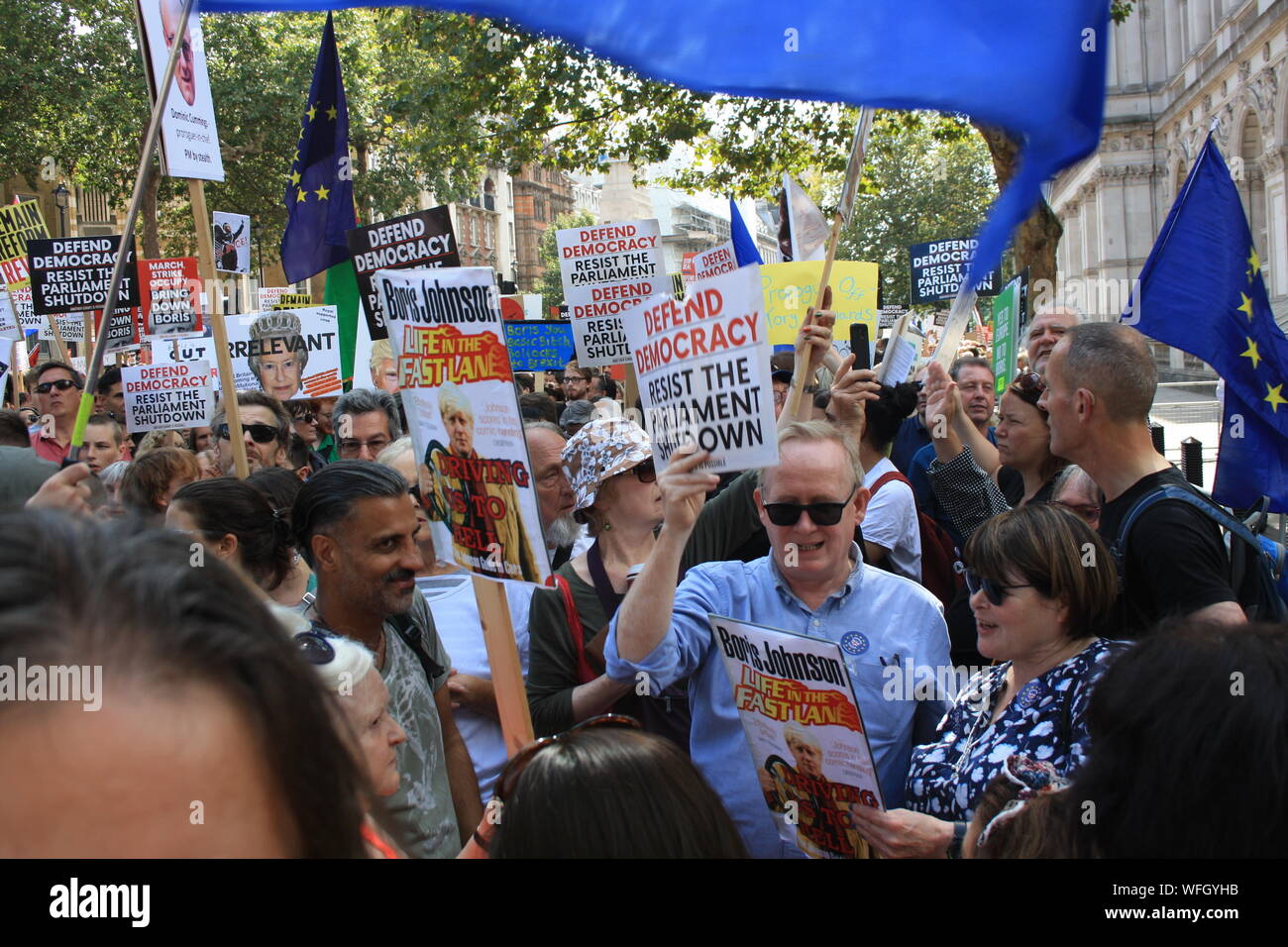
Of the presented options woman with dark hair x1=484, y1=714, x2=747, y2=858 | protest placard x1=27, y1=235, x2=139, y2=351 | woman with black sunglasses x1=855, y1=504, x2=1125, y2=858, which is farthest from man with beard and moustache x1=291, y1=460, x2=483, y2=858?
protest placard x1=27, y1=235, x2=139, y2=351

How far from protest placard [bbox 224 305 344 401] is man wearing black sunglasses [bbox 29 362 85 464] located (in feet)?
5.07

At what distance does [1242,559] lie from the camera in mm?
3428

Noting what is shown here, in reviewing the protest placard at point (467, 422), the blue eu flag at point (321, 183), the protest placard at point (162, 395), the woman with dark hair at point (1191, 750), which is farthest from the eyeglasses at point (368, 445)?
the woman with dark hair at point (1191, 750)

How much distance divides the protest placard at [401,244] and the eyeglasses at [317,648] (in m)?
2.89

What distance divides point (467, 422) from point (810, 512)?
0.95 metres

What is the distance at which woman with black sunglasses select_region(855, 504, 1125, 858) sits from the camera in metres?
2.72

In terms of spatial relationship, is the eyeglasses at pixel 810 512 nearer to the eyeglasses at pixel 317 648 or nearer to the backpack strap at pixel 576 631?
the backpack strap at pixel 576 631

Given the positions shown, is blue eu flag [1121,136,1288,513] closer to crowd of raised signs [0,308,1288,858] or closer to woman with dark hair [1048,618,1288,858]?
crowd of raised signs [0,308,1288,858]

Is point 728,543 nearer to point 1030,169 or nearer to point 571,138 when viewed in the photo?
point 1030,169

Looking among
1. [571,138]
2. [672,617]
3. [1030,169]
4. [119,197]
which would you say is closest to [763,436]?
[672,617]

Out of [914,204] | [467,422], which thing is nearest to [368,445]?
[467,422]

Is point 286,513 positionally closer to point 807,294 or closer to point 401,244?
point 401,244

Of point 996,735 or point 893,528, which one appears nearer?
point 996,735
